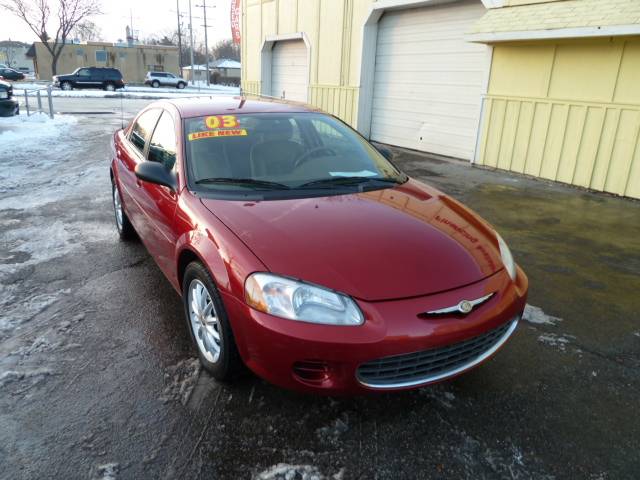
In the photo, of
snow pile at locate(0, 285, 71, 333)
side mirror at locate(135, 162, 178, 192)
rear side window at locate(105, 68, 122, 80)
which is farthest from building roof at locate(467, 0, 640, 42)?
rear side window at locate(105, 68, 122, 80)

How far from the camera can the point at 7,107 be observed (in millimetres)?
13555

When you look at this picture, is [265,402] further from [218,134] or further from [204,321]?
→ [218,134]

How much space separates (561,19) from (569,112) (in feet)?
4.61

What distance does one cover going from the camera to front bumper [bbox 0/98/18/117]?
1343 centimetres

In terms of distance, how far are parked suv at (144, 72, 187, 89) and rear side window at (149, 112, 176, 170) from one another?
4256 cm

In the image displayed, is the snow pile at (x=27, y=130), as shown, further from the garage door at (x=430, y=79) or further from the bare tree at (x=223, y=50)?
the bare tree at (x=223, y=50)

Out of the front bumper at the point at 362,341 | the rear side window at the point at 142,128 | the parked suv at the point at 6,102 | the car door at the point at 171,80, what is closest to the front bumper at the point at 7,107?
the parked suv at the point at 6,102

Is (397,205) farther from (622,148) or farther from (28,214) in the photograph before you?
(622,148)

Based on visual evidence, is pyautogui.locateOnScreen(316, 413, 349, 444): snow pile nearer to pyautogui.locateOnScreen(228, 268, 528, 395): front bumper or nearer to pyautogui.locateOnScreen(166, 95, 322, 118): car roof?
pyautogui.locateOnScreen(228, 268, 528, 395): front bumper

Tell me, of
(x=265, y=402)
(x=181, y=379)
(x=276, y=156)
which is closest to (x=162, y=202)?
(x=276, y=156)

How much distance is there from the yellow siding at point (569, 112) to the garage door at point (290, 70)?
7.45 m

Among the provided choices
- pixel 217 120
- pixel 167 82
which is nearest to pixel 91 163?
pixel 217 120

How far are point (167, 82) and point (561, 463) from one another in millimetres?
45884

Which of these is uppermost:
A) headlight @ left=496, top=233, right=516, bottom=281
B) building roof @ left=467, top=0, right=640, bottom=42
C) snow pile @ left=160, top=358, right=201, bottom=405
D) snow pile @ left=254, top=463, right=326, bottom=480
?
building roof @ left=467, top=0, right=640, bottom=42
